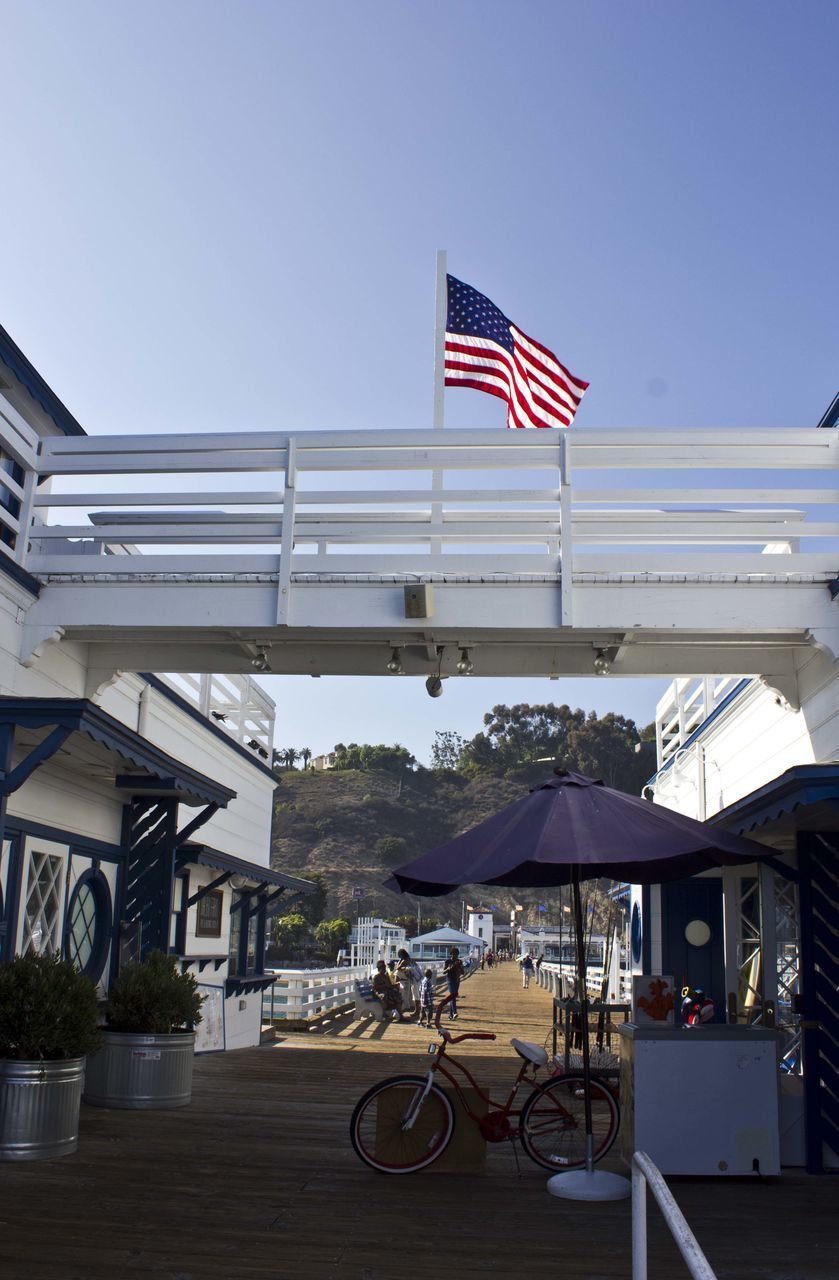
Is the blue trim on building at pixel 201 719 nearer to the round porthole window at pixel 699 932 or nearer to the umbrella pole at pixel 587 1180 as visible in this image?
the umbrella pole at pixel 587 1180

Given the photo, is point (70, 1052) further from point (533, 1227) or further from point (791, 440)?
point (791, 440)

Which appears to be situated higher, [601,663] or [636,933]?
[601,663]

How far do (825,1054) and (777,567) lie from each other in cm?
381

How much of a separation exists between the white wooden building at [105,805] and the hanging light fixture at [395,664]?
2.20m

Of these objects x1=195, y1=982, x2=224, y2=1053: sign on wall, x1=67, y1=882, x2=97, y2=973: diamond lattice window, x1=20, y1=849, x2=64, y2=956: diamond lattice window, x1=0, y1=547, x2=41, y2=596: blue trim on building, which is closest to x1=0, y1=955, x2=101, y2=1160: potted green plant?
x1=20, y1=849, x2=64, y2=956: diamond lattice window

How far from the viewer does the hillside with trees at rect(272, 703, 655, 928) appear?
12356 cm

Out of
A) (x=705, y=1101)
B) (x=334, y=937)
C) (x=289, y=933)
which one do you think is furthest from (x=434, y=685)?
(x=289, y=933)

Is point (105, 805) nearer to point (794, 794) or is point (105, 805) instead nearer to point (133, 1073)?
point (133, 1073)

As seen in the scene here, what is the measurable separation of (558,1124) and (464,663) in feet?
13.4

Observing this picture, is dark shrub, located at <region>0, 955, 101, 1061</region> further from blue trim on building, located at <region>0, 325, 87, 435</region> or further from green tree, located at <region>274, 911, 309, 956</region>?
green tree, located at <region>274, 911, 309, 956</region>

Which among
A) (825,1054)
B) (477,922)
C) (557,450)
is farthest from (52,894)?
(477,922)

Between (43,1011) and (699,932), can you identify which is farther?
(699,932)

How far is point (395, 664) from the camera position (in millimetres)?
10766

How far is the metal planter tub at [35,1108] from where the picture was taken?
7.42 m
